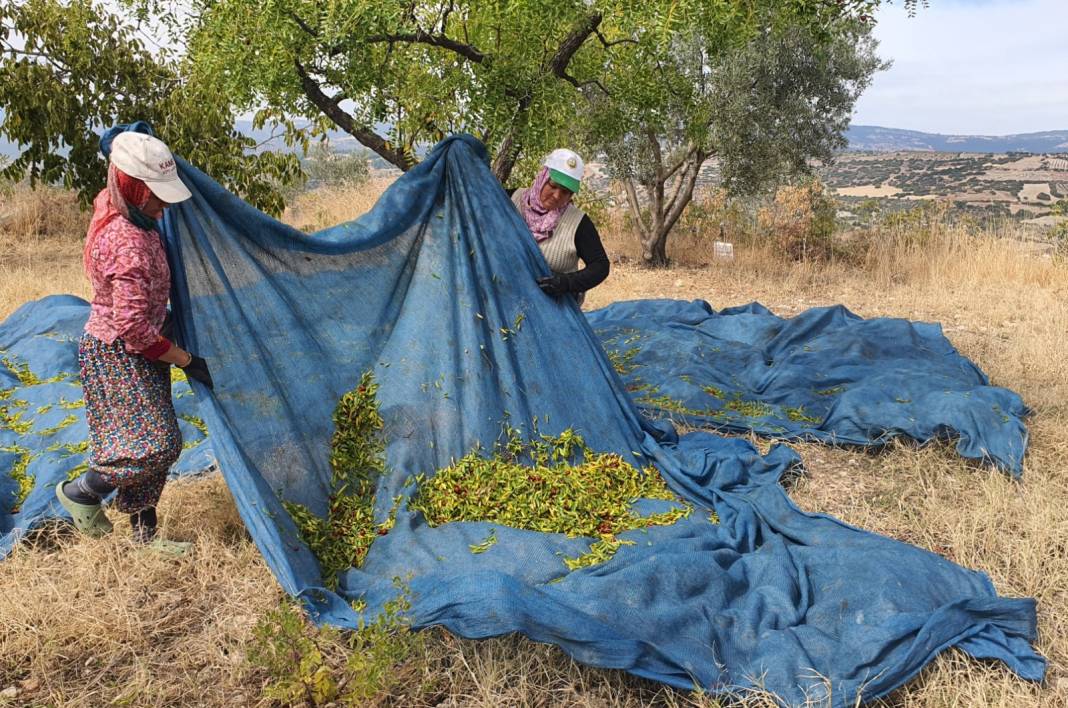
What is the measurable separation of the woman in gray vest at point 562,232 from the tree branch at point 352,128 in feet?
3.52

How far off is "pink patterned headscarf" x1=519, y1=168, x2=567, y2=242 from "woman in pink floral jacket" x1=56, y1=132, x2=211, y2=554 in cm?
184

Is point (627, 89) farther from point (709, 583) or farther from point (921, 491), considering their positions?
point (709, 583)

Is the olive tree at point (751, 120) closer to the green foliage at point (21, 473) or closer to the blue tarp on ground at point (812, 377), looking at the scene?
the blue tarp on ground at point (812, 377)

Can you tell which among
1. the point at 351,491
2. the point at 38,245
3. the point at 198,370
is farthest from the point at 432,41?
the point at 38,245

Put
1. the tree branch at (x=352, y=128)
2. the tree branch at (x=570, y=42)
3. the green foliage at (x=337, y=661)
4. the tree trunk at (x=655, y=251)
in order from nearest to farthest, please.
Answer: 1. the green foliage at (x=337, y=661)
2. the tree branch at (x=570, y=42)
3. the tree branch at (x=352, y=128)
4. the tree trunk at (x=655, y=251)

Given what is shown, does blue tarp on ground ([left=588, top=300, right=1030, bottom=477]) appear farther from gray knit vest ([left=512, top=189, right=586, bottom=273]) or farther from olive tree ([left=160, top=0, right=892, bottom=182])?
olive tree ([left=160, top=0, right=892, bottom=182])

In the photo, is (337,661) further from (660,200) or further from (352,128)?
(660,200)

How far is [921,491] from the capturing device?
3904 mm

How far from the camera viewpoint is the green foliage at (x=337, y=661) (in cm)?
238

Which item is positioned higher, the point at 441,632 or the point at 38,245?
the point at 38,245

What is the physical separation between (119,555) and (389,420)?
3.98 ft

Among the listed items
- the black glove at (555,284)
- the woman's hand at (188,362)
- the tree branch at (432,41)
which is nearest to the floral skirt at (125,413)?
the woman's hand at (188,362)

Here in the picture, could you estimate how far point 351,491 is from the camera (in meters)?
3.35

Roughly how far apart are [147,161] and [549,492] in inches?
80.0
